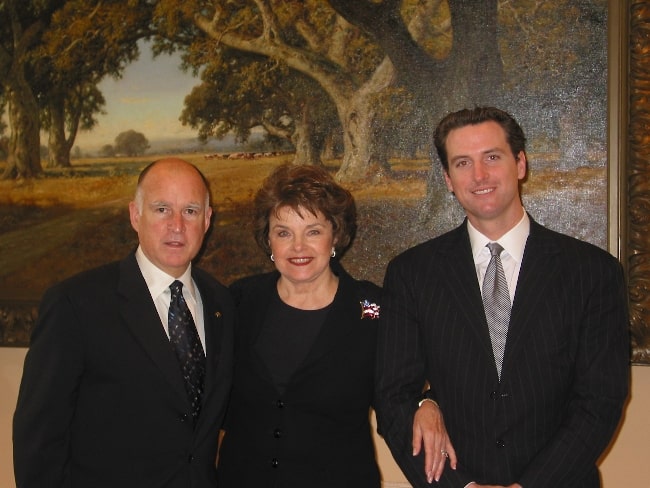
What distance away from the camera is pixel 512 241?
6.65ft

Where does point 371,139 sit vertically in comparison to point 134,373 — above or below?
above

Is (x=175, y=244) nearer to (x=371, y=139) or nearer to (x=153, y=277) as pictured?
(x=153, y=277)

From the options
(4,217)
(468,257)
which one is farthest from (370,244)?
(4,217)

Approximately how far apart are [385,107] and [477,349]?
54.5 inches

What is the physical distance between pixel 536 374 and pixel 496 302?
9.8 inches

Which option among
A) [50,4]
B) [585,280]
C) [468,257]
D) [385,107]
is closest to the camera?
[585,280]

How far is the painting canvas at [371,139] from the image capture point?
270cm

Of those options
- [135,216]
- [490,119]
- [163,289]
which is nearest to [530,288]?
[490,119]

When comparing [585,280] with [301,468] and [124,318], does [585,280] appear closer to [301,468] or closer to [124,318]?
[301,468]

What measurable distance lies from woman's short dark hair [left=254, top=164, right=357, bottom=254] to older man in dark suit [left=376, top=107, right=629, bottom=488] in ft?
1.32

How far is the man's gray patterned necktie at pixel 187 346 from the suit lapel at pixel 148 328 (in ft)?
0.18

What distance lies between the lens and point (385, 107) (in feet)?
9.48

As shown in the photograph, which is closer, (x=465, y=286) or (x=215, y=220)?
(x=465, y=286)

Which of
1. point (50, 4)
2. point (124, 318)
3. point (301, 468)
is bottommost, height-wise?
point (301, 468)
